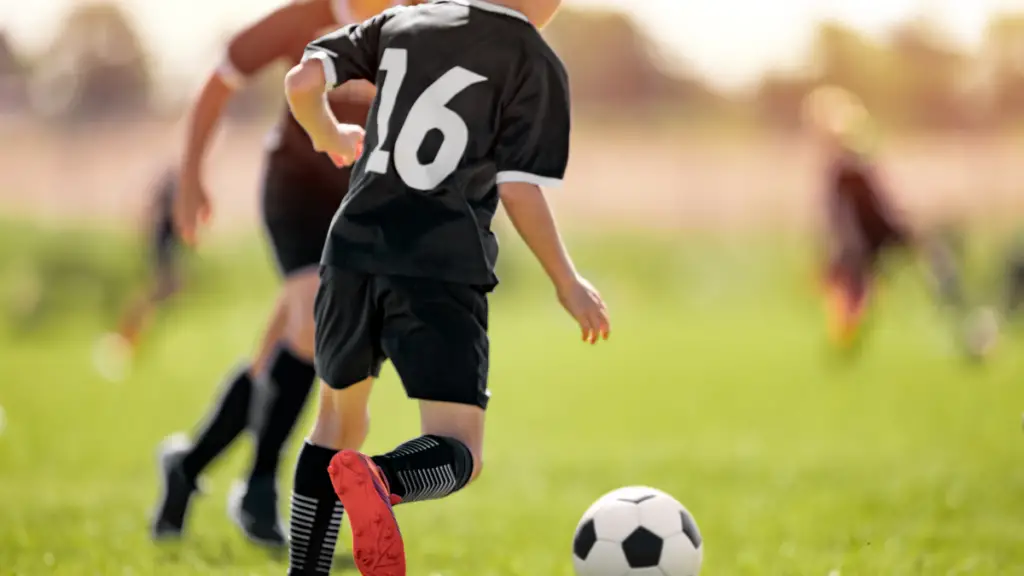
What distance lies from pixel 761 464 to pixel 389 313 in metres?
4.34

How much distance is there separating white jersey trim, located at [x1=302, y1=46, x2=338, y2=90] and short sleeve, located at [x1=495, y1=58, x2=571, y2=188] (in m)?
0.42

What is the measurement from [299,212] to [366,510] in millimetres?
1818

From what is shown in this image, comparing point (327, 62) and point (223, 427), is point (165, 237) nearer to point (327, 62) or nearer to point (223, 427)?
point (223, 427)

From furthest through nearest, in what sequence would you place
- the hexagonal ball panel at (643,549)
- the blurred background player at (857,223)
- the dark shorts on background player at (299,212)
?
the blurred background player at (857,223), the dark shorts on background player at (299,212), the hexagonal ball panel at (643,549)

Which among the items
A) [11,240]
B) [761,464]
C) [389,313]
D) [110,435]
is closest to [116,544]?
[389,313]

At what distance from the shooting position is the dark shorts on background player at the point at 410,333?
9.26ft

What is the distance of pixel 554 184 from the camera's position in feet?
9.56

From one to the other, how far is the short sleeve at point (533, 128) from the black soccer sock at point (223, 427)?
1.87m

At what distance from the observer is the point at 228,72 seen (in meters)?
3.94

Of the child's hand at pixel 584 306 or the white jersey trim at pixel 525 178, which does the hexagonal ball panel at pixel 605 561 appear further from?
the white jersey trim at pixel 525 178

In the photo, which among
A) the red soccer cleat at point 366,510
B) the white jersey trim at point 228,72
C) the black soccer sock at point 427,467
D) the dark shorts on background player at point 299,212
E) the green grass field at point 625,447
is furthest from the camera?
the green grass field at point 625,447

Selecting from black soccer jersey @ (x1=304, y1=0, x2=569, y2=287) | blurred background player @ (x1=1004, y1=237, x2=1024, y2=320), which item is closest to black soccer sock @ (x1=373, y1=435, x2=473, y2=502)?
black soccer jersey @ (x1=304, y1=0, x2=569, y2=287)

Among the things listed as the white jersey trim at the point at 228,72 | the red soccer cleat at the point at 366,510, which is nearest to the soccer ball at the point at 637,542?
the red soccer cleat at the point at 366,510

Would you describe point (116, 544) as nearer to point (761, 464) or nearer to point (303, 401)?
point (303, 401)
